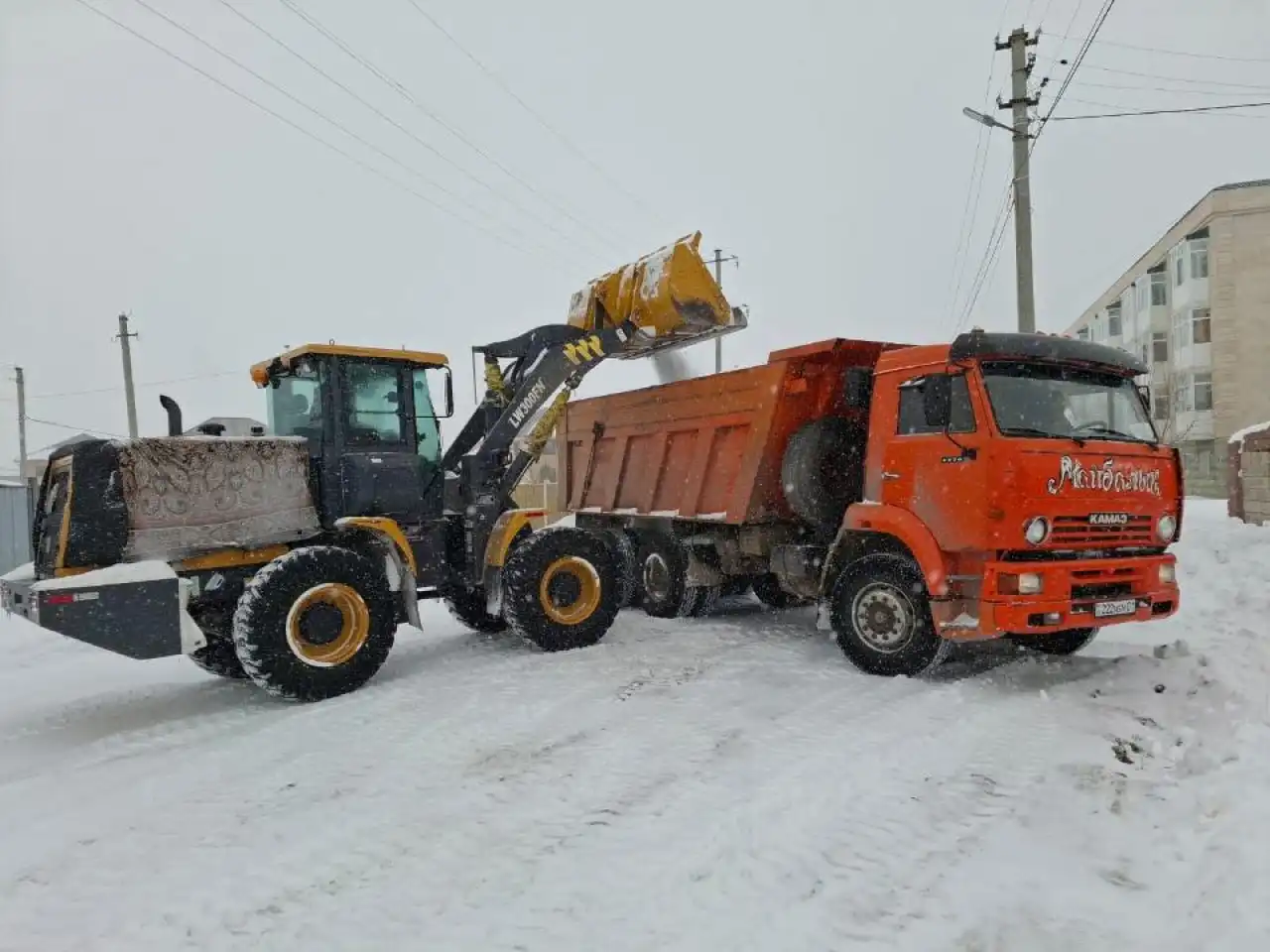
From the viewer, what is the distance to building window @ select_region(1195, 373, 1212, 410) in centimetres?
3356

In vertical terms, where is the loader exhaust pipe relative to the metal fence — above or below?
above

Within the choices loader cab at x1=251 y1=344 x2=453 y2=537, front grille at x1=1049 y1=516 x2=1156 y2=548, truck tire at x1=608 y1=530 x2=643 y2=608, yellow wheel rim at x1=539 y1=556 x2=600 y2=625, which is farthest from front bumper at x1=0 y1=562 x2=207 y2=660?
front grille at x1=1049 y1=516 x2=1156 y2=548

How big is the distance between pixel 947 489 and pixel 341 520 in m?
4.86

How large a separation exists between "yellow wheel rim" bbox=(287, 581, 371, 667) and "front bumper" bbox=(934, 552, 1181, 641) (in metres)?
4.45

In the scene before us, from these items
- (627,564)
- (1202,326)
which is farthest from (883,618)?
(1202,326)

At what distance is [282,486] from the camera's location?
6.68 m

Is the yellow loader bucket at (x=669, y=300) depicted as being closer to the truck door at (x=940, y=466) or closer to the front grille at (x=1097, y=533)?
the truck door at (x=940, y=466)

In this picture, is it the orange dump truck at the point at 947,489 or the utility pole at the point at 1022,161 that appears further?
the utility pole at the point at 1022,161

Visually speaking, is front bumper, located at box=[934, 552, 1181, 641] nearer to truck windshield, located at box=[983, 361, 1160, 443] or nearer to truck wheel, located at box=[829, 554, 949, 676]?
truck wheel, located at box=[829, 554, 949, 676]

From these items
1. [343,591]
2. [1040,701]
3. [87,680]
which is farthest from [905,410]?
[87,680]

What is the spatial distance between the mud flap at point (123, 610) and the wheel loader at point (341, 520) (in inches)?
0.4

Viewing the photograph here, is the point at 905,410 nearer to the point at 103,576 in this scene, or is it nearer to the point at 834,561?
the point at 834,561

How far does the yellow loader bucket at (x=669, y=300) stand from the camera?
852 cm

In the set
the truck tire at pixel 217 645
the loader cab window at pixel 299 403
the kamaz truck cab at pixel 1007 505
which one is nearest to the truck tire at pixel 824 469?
the kamaz truck cab at pixel 1007 505
